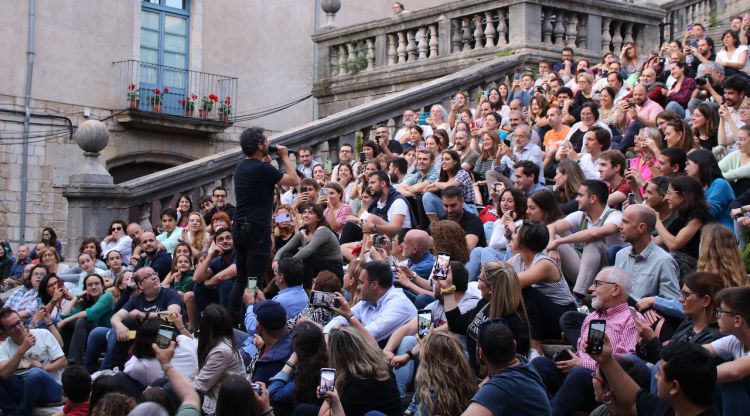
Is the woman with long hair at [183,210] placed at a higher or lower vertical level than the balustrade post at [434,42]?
lower

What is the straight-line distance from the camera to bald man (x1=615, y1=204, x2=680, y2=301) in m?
8.05

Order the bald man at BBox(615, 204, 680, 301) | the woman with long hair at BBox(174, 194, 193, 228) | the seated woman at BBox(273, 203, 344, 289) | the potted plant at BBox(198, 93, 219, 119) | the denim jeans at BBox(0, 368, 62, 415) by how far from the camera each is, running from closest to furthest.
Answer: the bald man at BBox(615, 204, 680, 301) → the denim jeans at BBox(0, 368, 62, 415) → the seated woman at BBox(273, 203, 344, 289) → the woman with long hair at BBox(174, 194, 193, 228) → the potted plant at BBox(198, 93, 219, 119)

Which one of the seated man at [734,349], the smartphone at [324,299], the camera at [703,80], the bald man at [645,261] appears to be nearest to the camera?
the seated man at [734,349]

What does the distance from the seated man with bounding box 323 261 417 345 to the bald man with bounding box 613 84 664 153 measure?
4678 mm

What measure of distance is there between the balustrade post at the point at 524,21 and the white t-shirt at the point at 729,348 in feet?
37.7

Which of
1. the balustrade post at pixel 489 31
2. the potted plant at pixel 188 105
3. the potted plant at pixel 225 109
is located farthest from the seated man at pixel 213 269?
the potted plant at pixel 225 109

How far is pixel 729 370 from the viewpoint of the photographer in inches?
237

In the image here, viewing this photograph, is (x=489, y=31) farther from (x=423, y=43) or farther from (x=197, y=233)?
(x=197, y=233)

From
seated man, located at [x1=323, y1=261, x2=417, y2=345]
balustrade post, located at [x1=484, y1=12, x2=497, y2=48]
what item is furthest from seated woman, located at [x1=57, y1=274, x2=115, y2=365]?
balustrade post, located at [x1=484, y1=12, x2=497, y2=48]

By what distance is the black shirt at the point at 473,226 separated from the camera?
10695 mm

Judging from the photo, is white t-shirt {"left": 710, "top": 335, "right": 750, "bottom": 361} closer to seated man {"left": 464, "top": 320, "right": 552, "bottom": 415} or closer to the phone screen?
seated man {"left": 464, "top": 320, "right": 552, "bottom": 415}

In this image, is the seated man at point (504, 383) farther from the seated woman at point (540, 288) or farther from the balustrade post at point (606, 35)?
the balustrade post at point (606, 35)

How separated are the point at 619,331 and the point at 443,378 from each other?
129 centimetres

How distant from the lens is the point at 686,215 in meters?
8.73
